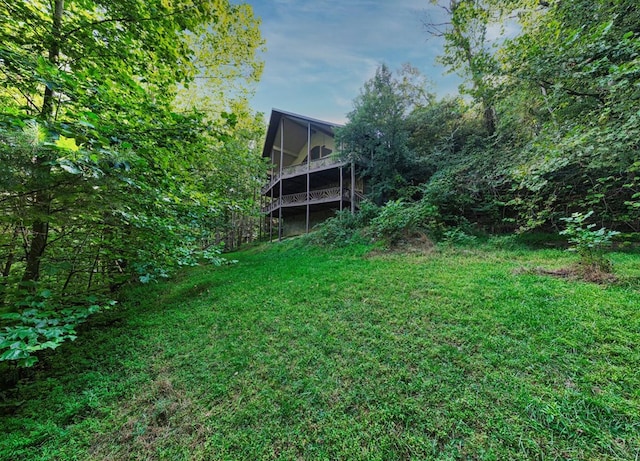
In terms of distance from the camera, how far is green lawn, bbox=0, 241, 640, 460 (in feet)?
6.18

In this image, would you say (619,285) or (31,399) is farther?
(619,285)

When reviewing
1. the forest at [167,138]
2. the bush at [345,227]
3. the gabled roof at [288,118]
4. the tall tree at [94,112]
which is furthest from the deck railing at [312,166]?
the tall tree at [94,112]

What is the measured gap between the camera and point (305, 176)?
14.8 meters

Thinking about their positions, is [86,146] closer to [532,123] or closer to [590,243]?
[590,243]

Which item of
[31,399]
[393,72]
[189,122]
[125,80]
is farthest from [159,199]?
[393,72]

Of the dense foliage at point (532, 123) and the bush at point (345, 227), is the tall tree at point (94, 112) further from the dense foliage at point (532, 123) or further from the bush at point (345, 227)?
the dense foliage at point (532, 123)

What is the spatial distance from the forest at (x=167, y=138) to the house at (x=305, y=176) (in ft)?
12.1

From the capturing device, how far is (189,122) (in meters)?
2.83

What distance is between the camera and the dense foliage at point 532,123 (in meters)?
4.14

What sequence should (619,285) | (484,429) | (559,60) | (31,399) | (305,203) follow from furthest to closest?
1. (305,203)
2. (559,60)
3. (619,285)
4. (31,399)
5. (484,429)

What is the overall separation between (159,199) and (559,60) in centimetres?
752

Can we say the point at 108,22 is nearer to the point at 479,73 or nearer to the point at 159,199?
the point at 159,199

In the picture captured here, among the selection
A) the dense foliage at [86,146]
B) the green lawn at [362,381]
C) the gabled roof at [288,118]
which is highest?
the gabled roof at [288,118]

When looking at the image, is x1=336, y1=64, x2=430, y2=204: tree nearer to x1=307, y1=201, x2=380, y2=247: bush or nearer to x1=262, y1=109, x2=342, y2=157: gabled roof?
x1=307, y1=201, x2=380, y2=247: bush
